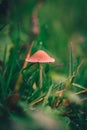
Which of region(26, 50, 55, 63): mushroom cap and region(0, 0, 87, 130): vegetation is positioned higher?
region(26, 50, 55, 63): mushroom cap

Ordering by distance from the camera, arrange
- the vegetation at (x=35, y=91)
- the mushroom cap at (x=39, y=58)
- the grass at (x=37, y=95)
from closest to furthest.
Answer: the vegetation at (x=35, y=91)
the grass at (x=37, y=95)
the mushroom cap at (x=39, y=58)

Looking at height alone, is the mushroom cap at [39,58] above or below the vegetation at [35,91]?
above

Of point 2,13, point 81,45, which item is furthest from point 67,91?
point 81,45

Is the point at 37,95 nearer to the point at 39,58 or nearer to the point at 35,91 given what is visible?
the point at 35,91

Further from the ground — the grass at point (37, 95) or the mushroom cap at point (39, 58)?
the mushroom cap at point (39, 58)

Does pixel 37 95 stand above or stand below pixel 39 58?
below

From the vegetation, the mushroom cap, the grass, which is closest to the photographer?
the vegetation

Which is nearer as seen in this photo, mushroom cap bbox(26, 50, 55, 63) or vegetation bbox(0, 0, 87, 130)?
vegetation bbox(0, 0, 87, 130)

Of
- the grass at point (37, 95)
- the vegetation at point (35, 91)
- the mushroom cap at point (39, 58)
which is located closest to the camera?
the vegetation at point (35, 91)

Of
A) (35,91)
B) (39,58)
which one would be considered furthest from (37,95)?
(39,58)

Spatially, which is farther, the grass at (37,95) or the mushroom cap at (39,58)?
the mushroom cap at (39,58)

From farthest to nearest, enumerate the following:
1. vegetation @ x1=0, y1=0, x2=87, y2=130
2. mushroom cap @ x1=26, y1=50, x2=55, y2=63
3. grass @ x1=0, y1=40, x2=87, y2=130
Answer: mushroom cap @ x1=26, y1=50, x2=55, y2=63 < grass @ x1=0, y1=40, x2=87, y2=130 < vegetation @ x1=0, y1=0, x2=87, y2=130

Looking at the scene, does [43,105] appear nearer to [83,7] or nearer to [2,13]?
[2,13]
